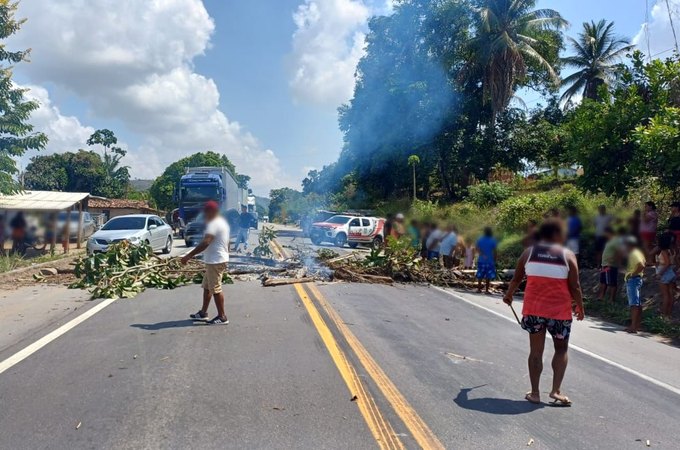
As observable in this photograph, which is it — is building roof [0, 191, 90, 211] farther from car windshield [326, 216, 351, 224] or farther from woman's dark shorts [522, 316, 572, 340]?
woman's dark shorts [522, 316, 572, 340]

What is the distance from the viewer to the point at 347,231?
89.6 feet

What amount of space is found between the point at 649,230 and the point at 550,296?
4843mm

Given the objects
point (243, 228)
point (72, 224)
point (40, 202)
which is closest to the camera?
point (40, 202)

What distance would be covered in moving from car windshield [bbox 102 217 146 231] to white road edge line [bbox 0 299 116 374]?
9.54 m

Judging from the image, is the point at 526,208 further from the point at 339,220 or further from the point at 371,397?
the point at 339,220

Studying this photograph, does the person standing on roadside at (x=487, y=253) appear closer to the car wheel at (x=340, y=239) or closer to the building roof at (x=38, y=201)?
the building roof at (x=38, y=201)

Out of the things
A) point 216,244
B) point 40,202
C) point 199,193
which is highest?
point 199,193

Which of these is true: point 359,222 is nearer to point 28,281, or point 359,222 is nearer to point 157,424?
point 28,281

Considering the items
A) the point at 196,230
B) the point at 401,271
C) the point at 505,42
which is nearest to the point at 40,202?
the point at 196,230

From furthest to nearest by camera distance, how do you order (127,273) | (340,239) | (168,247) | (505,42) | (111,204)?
(111,204), (505,42), (340,239), (168,247), (127,273)

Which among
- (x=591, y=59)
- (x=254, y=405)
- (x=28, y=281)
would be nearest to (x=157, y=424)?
(x=254, y=405)

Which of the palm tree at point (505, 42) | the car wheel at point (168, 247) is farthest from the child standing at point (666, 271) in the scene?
the palm tree at point (505, 42)

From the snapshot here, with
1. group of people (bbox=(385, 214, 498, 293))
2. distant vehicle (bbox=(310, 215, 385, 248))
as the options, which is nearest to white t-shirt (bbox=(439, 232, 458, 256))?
group of people (bbox=(385, 214, 498, 293))

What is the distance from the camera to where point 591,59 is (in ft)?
133
